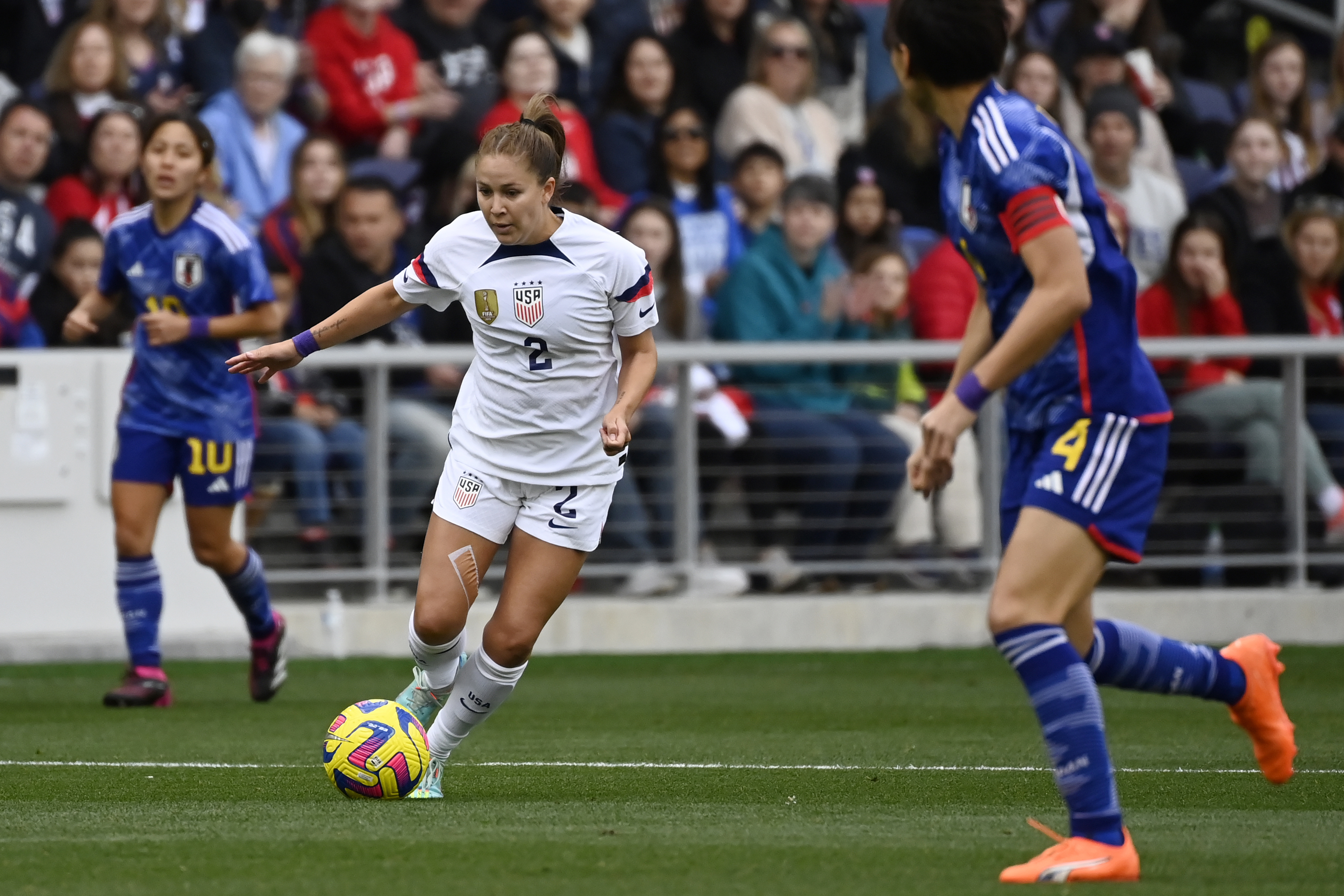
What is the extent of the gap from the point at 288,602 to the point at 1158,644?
7391 mm

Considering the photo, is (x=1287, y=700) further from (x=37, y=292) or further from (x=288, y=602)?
(x=37, y=292)

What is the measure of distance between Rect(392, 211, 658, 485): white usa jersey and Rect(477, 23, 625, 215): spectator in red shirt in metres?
7.17

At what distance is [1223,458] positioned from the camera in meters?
12.5

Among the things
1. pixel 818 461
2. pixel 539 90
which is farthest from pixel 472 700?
pixel 539 90

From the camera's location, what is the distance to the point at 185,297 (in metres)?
9.38

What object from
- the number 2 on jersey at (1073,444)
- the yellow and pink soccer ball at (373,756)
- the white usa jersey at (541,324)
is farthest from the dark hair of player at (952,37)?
the yellow and pink soccer ball at (373,756)

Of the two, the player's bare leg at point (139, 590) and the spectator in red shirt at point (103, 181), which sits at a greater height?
the spectator in red shirt at point (103, 181)

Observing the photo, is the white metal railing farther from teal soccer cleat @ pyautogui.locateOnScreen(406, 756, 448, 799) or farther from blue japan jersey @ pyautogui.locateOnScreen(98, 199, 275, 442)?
teal soccer cleat @ pyautogui.locateOnScreen(406, 756, 448, 799)

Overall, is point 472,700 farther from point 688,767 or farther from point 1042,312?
point 1042,312

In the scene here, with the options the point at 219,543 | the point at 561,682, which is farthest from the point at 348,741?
the point at 561,682

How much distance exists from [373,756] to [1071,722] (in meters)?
2.38

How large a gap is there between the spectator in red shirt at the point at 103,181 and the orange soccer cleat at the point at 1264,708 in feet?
27.7

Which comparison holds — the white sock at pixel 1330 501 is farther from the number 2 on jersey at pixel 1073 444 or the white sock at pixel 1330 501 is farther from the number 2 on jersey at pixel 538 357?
the number 2 on jersey at pixel 1073 444

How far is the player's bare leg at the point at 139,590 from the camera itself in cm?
944
